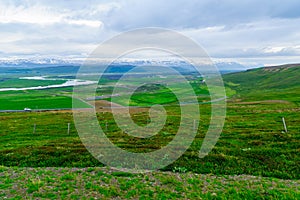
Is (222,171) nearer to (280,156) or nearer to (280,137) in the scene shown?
(280,156)

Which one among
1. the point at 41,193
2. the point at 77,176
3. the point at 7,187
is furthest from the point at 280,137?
the point at 7,187

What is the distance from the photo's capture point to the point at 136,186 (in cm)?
1584

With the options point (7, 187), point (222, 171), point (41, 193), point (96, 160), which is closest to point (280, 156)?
point (222, 171)

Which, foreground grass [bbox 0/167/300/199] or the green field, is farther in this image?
the green field

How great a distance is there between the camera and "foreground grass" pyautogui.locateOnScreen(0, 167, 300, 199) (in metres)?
14.5

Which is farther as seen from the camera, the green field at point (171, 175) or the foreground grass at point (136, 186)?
the green field at point (171, 175)

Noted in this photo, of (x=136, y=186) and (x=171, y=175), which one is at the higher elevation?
(x=136, y=186)

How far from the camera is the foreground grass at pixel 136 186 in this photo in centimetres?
1451

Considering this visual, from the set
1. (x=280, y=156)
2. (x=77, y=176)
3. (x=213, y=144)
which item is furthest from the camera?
(x=213, y=144)

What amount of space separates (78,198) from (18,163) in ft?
36.2

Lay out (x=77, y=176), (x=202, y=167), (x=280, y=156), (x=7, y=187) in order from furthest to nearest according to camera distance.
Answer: (x=280, y=156) < (x=202, y=167) < (x=77, y=176) < (x=7, y=187)

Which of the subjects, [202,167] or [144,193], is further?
[202,167]

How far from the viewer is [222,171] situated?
18.8 metres

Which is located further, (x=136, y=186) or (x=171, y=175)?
(x=171, y=175)
